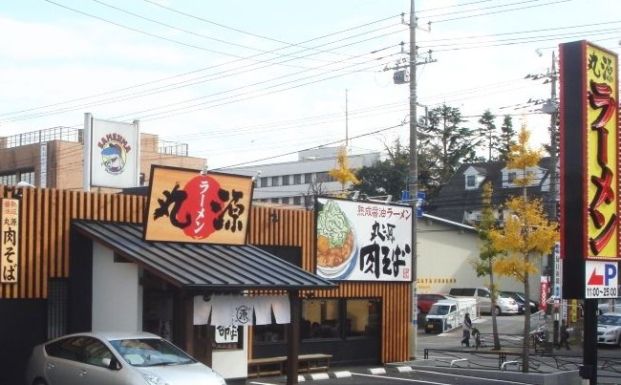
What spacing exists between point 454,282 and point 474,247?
276 centimetres

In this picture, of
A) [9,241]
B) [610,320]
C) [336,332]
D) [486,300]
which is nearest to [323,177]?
[486,300]

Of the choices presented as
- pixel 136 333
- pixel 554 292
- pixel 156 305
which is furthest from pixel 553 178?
pixel 136 333

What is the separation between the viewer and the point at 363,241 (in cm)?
2592

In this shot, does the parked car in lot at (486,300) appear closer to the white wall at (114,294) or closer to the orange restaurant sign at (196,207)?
the orange restaurant sign at (196,207)

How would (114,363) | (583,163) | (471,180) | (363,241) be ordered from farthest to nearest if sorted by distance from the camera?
(471,180) → (363,241) → (114,363) → (583,163)

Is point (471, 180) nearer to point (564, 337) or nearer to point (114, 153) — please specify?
point (564, 337)

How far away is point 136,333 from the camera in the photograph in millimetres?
16188

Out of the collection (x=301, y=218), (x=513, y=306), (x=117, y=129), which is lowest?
(x=513, y=306)

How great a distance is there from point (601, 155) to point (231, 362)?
10.6 meters

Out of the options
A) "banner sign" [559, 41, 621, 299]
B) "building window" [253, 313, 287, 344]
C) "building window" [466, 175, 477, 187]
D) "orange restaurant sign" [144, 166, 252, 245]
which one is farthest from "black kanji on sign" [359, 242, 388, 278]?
"building window" [466, 175, 477, 187]

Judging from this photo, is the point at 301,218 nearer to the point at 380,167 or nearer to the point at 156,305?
A: the point at 156,305

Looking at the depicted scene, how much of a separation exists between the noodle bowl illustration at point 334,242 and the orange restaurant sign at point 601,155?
10805 millimetres

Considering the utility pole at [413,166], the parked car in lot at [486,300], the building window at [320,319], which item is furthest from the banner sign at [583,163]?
the parked car in lot at [486,300]

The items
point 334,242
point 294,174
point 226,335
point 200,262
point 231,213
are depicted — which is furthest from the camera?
point 294,174
